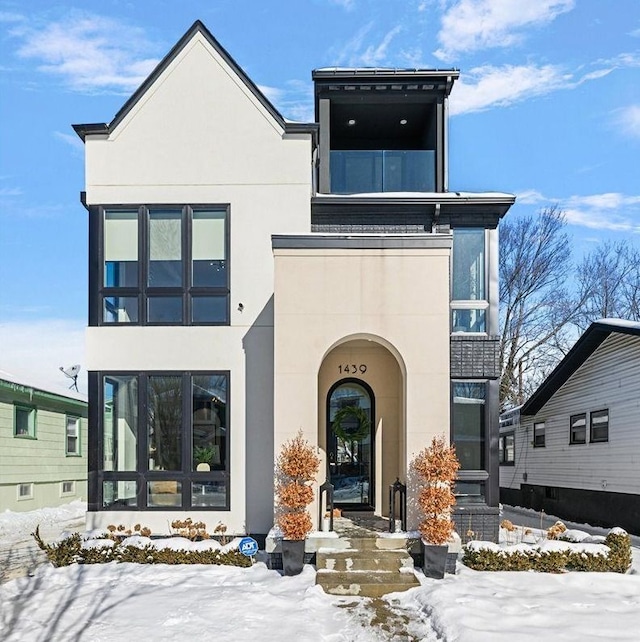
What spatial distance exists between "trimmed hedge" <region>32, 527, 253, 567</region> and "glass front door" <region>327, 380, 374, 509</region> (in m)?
2.92

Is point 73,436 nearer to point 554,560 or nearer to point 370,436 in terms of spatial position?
point 370,436

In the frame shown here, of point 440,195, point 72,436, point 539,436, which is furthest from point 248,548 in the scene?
point 72,436

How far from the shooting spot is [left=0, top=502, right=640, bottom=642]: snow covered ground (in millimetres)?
6215

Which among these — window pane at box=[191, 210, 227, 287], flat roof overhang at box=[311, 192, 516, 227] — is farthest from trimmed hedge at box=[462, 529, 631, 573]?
window pane at box=[191, 210, 227, 287]

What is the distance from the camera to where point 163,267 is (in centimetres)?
1043

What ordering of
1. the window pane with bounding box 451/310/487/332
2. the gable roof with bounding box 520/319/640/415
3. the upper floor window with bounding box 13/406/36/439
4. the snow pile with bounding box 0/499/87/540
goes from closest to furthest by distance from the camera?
the window pane with bounding box 451/310/487/332
the gable roof with bounding box 520/319/640/415
the snow pile with bounding box 0/499/87/540
the upper floor window with bounding box 13/406/36/439

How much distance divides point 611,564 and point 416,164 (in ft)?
24.8

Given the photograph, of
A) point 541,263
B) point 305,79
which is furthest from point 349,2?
point 541,263

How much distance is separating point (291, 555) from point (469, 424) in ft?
12.6

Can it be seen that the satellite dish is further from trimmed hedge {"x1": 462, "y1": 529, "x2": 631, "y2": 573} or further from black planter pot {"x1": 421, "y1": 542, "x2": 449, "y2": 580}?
trimmed hedge {"x1": 462, "y1": 529, "x2": 631, "y2": 573}

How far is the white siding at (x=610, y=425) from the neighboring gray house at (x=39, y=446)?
13820 mm

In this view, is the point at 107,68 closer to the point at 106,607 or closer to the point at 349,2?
the point at 349,2

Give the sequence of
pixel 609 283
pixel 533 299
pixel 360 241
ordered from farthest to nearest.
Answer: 1. pixel 609 283
2. pixel 533 299
3. pixel 360 241

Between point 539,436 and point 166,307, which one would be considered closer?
point 166,307
